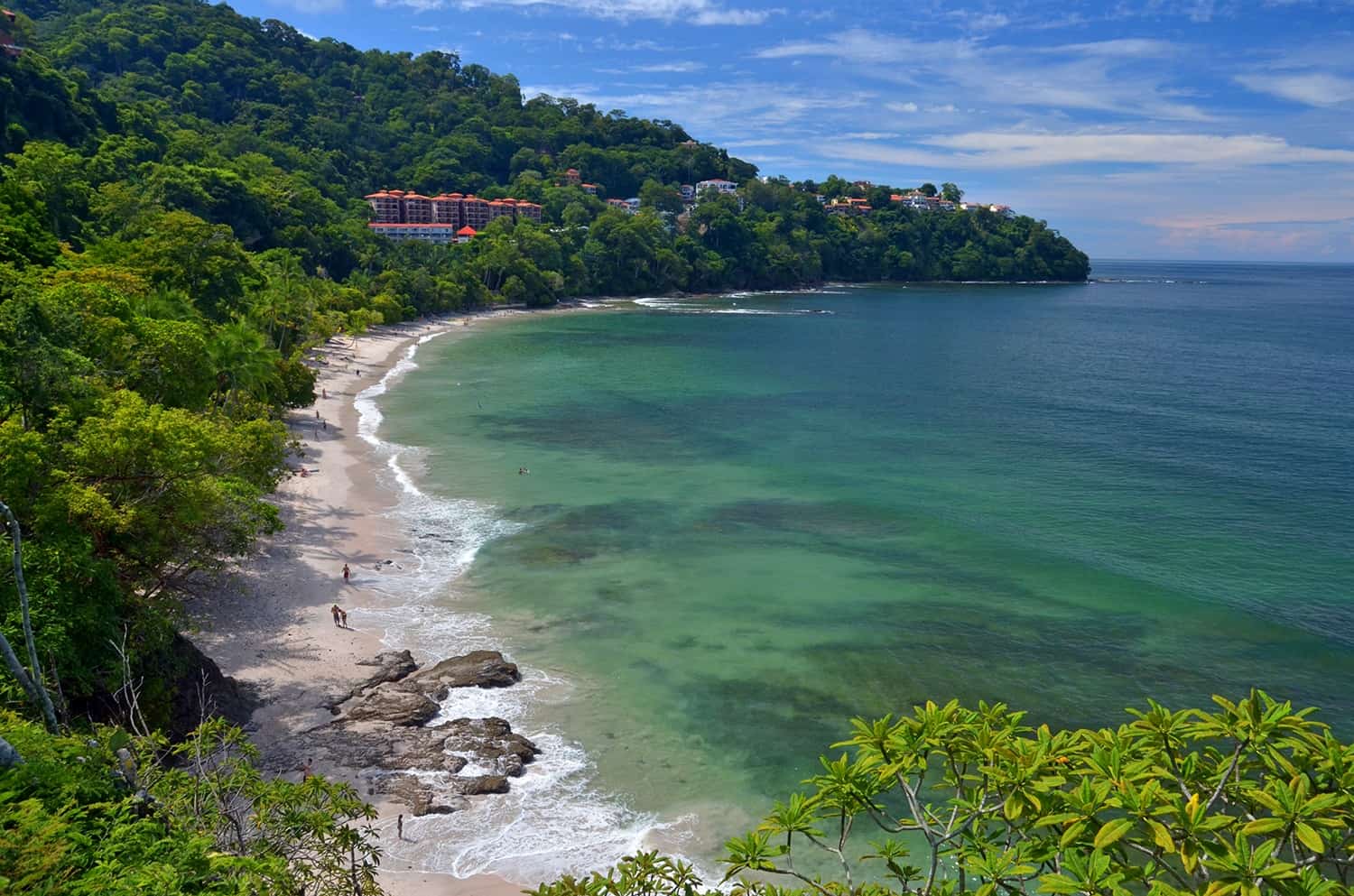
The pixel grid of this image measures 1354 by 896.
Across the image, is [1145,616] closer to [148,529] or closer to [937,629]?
[937,629]

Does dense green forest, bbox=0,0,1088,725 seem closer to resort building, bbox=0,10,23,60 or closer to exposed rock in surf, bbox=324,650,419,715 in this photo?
resort building, bbox=0,10,23,60

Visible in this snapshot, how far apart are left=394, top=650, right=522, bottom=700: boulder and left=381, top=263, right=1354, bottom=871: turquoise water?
157 centimetres

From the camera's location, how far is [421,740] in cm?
2212

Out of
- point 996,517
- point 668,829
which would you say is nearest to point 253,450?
point 668,829

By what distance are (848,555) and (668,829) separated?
1840 centimetres

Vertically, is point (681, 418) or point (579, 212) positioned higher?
point (579, 212)

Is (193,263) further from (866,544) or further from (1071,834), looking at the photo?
(1071,834)

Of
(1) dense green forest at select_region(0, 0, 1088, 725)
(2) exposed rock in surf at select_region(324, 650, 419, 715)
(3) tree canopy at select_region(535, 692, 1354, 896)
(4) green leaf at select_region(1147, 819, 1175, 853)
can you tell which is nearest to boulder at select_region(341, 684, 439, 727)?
(2) exposed rock in surf at select_region(324, 650, 419, 715)

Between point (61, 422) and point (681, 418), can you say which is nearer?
point (61, 422)

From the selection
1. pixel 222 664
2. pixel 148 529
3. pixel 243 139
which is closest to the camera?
pixel 148 529

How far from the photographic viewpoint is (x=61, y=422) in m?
21.9

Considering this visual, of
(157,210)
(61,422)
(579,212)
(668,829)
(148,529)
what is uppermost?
(579,212)

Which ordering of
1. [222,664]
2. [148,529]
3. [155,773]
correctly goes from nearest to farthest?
[155,773] → [148,529] → [222,664]

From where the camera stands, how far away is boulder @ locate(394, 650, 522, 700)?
80.3ft
